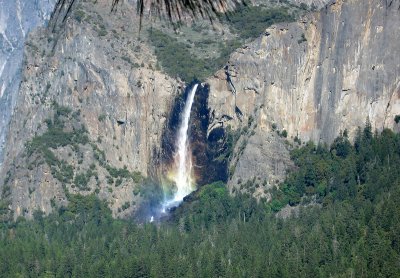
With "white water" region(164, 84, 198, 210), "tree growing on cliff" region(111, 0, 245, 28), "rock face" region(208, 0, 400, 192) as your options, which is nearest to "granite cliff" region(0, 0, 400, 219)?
"rock face" region(208, 0, 400, 192)

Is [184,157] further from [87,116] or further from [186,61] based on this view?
[87,116]

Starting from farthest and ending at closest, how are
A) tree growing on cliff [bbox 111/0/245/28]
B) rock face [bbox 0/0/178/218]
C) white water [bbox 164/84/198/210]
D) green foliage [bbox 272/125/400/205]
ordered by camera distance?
1. white water [bbox 164/84/198/210]
2. rock face [bbox 0/0/178/218]
3. green foliage [bbox 272/125/400/205]
4. tree growing on cliff [bbox 111/0/245/28]

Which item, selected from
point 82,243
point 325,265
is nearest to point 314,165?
point 82,243

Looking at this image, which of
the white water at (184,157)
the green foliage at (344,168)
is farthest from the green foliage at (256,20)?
the green foliage at (344,168)

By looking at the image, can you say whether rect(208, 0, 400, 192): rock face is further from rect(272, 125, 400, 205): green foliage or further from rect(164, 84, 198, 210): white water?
rect(164, 84, 198, 210): white water

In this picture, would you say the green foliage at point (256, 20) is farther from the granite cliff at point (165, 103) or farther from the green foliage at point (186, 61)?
the granite cliff at point (165, 103)

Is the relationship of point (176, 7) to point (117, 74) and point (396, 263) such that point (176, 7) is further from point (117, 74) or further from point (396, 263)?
point (117, 74)

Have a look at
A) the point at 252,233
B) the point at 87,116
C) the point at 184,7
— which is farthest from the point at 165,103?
the point at 184,7
